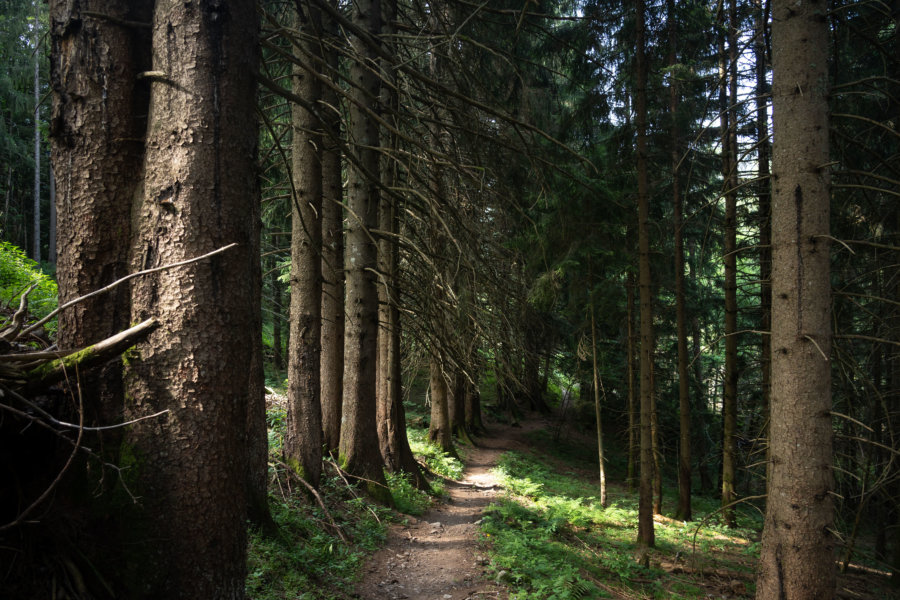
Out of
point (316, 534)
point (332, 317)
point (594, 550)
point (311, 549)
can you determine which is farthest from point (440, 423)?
point (311, 549)

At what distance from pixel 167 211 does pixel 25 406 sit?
38.4 inches

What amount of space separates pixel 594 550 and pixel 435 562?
3.26 meters

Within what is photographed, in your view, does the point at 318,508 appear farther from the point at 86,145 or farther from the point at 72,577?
the point at 86,145

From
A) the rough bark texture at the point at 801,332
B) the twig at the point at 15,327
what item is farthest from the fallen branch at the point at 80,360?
the rough bark texture at the point at 801,332

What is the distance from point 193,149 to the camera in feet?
7.52

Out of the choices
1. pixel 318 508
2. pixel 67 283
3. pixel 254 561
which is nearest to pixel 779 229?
pixel 67 283

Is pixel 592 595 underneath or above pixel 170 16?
underneath

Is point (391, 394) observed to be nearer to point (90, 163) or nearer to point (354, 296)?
point (354, 296)

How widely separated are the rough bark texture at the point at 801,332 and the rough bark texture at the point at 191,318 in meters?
3.85

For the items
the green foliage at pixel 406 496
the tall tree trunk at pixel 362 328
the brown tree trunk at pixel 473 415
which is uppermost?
the tall tree trunk at pixel 362 328

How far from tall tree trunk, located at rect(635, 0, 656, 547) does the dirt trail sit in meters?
2.81

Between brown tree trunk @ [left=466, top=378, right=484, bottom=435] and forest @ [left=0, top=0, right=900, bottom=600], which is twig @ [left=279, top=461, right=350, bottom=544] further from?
brown tree trunk @ [left=466, top=378, right=484, bottom=435]

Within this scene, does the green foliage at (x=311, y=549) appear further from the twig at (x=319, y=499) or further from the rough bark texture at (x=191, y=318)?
the rough bark texture at (x=191, y=318)

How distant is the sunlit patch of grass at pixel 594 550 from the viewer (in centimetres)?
599
